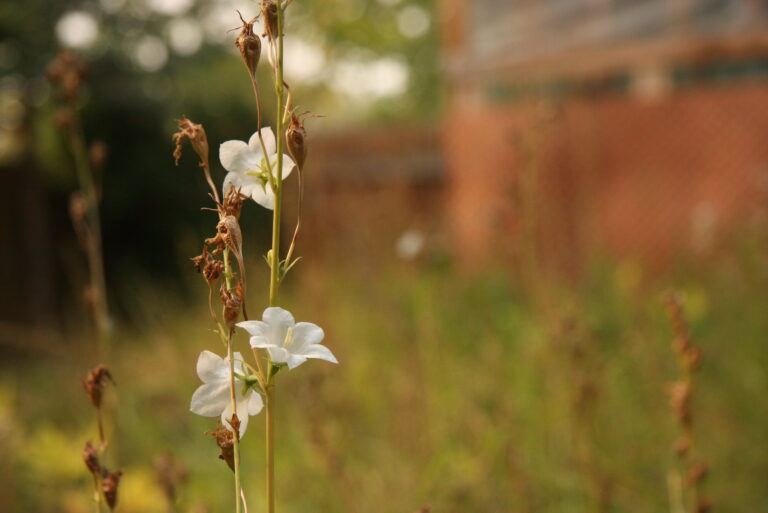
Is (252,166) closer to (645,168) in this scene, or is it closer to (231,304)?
(231,304)

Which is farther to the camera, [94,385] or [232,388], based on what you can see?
[94,385]

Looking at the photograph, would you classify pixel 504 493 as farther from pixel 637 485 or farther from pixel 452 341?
pixel 452 341

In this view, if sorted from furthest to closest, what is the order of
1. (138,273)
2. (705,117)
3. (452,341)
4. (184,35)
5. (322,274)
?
(138,273) → (184,35) → (705,117) → (322,274) → (452,341)

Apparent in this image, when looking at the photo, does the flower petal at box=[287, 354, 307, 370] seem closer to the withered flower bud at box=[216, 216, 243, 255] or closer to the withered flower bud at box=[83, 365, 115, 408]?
the withered flower bud at box=[216, 216, 243, 255]

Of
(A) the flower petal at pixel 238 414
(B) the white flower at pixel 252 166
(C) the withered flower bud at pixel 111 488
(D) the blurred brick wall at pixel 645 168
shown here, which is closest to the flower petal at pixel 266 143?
(B) the white flower at pixel 252 166

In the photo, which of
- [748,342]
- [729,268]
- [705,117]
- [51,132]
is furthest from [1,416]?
[51,132]

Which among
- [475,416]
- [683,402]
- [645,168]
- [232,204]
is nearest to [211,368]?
[232,204]
